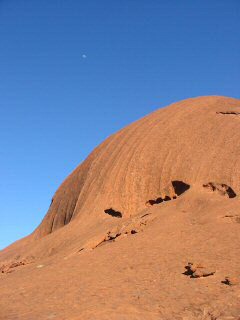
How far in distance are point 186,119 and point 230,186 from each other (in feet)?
17.5

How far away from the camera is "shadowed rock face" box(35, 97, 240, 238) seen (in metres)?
18.2

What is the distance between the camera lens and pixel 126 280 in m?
12.1

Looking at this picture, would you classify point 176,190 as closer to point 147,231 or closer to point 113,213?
point 113,213

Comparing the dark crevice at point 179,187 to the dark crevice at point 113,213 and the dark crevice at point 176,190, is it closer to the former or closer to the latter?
the dark crevice at point 176,190

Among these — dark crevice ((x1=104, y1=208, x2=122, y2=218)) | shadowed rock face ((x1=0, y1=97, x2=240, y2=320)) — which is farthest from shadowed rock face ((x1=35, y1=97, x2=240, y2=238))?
dark crevice ((x1=104, y1=208, x2=122, y2=218))

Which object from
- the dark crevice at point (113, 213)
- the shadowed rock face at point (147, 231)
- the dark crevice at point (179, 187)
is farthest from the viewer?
the dark crevice at point (113, 213)

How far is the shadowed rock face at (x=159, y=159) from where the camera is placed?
18.2 metres

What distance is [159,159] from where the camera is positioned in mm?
19766

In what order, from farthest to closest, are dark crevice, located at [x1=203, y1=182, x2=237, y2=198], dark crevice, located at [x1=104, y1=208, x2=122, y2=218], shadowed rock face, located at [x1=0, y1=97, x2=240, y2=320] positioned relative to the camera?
dark crevice, located at [x1=104, y1=208, x2=122, y2=218], dark crevice, located at [x1=203, y1=182, x2=237, y2=198], shadowed rock face, located at [x1=0, y1=97, x2=240, y2=320]

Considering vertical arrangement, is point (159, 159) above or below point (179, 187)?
above

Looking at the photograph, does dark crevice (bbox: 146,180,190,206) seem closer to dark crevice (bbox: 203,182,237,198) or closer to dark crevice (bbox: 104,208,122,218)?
dark crevice (bbox: 203,182,237,198)

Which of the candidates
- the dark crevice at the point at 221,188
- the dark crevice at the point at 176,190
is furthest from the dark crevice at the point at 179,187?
the dark crevice at the point at 221,188

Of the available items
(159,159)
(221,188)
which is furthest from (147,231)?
(159,159)

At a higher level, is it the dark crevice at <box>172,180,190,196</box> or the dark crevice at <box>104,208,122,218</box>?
the dark crevice at <box>172,180,190,196</box>
